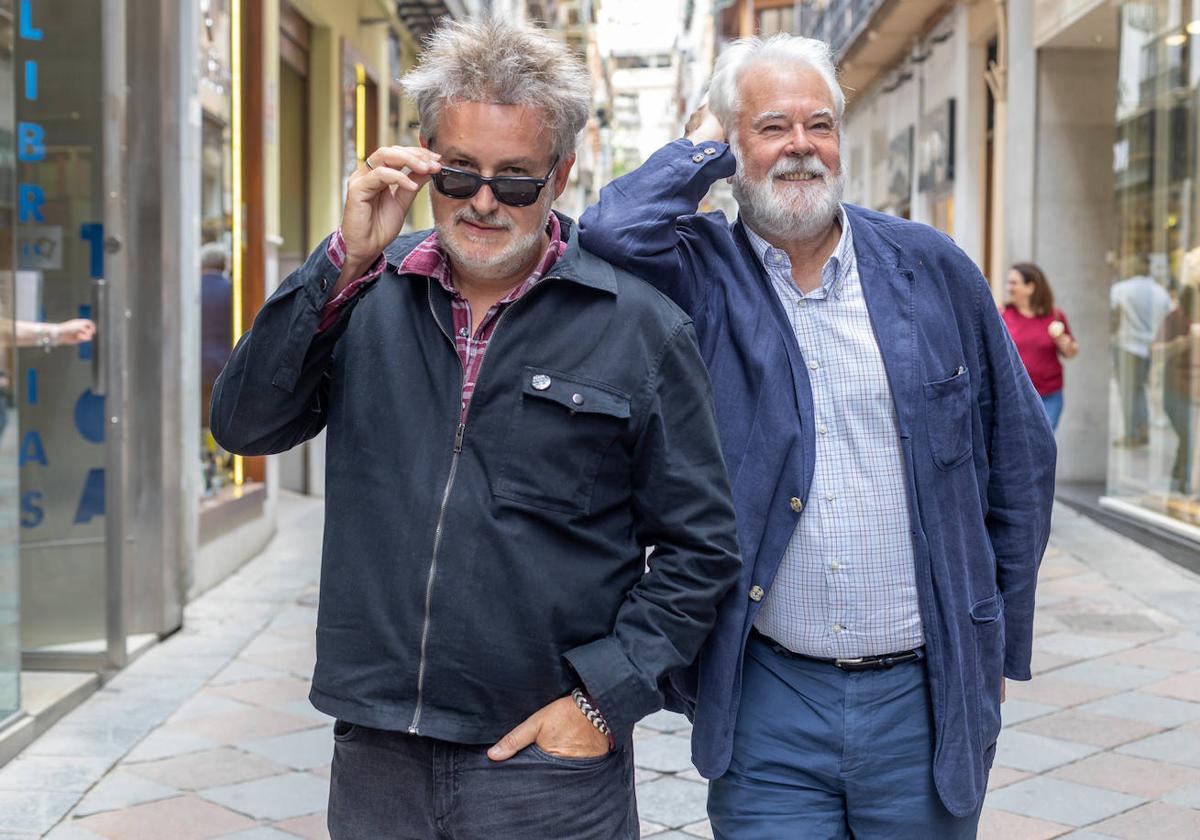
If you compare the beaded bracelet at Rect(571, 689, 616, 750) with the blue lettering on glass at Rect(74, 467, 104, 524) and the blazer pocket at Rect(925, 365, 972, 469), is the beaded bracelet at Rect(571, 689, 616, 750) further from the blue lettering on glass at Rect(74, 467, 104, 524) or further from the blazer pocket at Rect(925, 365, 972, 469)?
the blue lettering on glass at Rect(74, 467, 104, 524)

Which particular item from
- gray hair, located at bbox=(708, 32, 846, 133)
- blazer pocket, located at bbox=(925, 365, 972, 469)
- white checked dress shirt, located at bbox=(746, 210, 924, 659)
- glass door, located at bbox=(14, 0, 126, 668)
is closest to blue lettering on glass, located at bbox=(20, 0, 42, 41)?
glass door, located at bbox=(14, 0, 126, 668)

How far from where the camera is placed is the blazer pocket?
Answer: 2.65m

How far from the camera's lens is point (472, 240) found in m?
2.35

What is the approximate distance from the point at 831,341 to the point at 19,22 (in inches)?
164

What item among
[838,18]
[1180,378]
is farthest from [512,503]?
[838,18]

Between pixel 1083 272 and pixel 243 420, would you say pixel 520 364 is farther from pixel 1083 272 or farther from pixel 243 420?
pixel 1083 272

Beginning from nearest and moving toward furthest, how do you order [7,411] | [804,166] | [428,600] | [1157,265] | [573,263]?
[428,600], [573,263], [804,166], [7,411], [1157,265]

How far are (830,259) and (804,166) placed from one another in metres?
0.18

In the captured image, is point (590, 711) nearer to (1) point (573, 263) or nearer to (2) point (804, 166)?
(1) point (573, 263)

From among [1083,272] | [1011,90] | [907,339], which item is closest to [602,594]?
[907,339]

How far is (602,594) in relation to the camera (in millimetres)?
2338

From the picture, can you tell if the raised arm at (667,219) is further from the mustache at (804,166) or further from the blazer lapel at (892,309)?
the blazer lapel at (892,309)

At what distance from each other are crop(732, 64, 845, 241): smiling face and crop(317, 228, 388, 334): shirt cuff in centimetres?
73

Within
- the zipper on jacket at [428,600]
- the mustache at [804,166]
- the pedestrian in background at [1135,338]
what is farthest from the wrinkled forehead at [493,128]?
the pedestrian in background at [1135,338]
